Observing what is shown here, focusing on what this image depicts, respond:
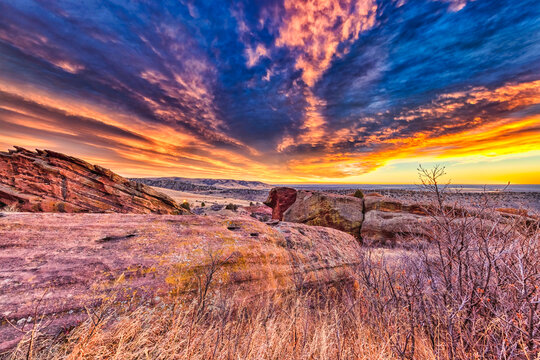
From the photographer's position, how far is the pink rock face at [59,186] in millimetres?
6879

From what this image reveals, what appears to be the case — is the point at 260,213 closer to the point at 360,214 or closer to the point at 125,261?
the point at 360,214

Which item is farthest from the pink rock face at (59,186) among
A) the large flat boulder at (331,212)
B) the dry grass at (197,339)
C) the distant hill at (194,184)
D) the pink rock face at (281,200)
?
the distant hill at (194,184)

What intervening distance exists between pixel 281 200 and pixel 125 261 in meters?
15.6

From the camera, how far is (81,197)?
307 inches

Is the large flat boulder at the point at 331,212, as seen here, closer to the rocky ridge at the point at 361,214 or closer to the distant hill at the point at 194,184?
the rocky ridge at the point at 361,214

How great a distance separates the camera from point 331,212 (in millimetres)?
13570

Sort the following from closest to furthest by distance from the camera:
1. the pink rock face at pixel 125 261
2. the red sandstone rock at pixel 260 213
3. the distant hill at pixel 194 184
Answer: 1. the pink rock face at pixel 125 261
2. the red sandstone rock at pixel 260 213
3. the distant hill at pixel 194 184

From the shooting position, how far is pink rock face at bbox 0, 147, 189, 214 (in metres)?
6.88

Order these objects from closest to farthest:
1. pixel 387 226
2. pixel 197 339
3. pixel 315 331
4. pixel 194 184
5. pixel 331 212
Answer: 1. pixel 197 339
2. pixel 315 331
3. pixel 387 226
4. pixel 331 212
5. pixel 194 184

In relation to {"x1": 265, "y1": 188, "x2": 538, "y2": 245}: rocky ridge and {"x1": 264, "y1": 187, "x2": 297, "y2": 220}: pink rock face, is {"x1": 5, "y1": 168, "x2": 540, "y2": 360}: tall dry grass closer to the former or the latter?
{"x1": 265, "y1": 188, "x2": 538, "y2": 245}: rocky ridge

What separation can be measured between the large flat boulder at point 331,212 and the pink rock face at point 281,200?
9.13 ft

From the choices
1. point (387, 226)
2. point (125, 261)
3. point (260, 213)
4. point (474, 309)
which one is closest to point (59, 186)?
point (125, 261)

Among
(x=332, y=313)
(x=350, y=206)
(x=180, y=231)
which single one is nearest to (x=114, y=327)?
(x=180, y=231)

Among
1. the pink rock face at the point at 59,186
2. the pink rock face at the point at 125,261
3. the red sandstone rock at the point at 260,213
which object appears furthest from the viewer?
the red sandstone rock at the point at 260,213
